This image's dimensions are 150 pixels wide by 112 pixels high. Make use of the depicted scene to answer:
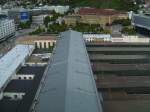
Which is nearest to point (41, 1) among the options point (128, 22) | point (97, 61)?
point (128, 22)

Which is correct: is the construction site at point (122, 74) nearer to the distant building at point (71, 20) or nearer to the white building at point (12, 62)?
the white building at point (12, 62)

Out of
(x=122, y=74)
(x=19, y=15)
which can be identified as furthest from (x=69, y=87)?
(x=19, y=15)

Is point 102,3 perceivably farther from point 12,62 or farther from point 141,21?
point 12,62

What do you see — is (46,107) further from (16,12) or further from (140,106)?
(16,12)

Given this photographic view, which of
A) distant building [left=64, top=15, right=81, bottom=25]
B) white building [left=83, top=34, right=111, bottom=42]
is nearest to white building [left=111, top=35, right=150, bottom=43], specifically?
white building [left=83, top=34, right=111, bottom=42]

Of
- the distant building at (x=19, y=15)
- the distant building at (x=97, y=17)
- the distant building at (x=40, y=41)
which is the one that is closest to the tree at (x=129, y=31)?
the distant building at (x=97, y=17)

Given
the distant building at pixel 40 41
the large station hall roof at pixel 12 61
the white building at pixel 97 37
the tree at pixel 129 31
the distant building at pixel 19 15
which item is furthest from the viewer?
the distant building at pixel 19 15
